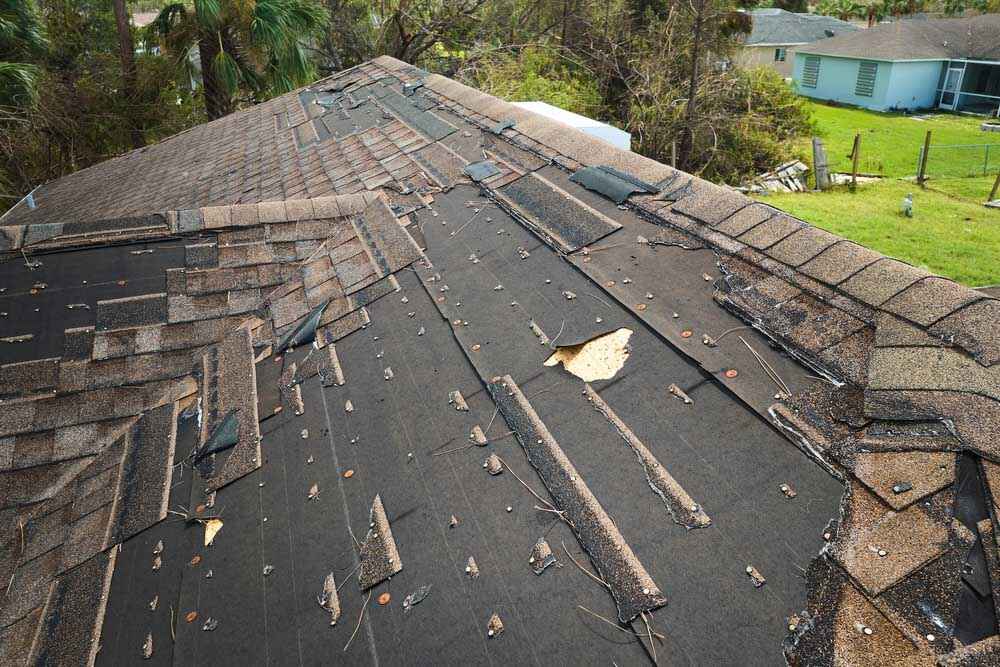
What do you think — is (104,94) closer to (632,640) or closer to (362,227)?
(362,227)

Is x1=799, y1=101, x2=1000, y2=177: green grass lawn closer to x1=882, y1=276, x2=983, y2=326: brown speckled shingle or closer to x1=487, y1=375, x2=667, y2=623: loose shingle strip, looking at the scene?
x1=882, y1=276, x2=983, y2=326: brown speckled shingle

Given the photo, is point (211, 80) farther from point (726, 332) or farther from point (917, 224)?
point (917, 224)

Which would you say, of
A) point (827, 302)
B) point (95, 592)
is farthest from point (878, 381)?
point (95, 592)

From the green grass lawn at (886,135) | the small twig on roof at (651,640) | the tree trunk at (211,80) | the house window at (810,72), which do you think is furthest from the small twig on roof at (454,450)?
the house window at (810,72)

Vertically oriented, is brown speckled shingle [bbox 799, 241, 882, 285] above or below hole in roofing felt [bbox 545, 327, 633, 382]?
above

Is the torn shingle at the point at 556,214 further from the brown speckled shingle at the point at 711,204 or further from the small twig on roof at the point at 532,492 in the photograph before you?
the small twig on roof at the point at 532,492

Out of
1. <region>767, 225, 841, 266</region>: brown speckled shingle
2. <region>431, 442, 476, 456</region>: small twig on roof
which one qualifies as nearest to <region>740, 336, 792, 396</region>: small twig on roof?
<region>767, 225, 841, 266</region>: brown speckled shingle

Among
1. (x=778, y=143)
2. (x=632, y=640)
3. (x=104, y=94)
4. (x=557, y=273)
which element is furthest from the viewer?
(x=778, y=143)
